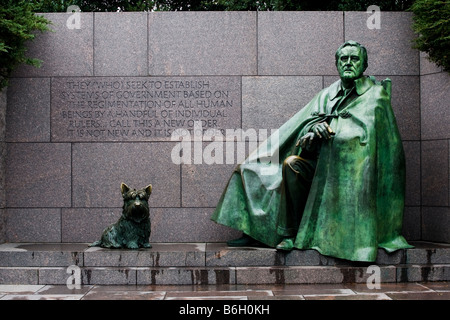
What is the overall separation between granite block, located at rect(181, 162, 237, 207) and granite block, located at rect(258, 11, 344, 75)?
1553 mm

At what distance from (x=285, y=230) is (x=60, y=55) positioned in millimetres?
4203

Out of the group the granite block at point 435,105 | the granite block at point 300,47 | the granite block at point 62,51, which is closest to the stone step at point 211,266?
the granite block at point 435,105

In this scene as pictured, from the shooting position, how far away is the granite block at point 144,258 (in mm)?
6988

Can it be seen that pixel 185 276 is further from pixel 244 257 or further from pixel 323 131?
pixel 323 131

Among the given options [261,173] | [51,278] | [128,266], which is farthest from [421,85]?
[51,278]

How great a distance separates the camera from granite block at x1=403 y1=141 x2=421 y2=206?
28.4 ft

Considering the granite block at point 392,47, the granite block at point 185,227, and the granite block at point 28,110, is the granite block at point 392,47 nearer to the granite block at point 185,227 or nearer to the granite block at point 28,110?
the granite block at point 185,227

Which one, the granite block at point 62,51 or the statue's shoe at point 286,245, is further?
the granite block at point 62,51

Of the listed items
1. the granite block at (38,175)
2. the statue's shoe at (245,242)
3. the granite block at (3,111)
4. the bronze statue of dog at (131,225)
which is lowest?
the statue's shoe at (245,242)

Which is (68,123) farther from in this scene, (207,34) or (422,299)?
(422,299)

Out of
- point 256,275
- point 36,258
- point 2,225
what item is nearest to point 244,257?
point 256,275

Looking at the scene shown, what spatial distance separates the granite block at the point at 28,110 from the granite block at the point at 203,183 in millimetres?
2094

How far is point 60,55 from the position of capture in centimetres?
873

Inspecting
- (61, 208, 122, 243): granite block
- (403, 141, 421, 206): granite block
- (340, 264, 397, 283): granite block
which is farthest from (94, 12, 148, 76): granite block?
(340, 264, 397, 283): granite block
